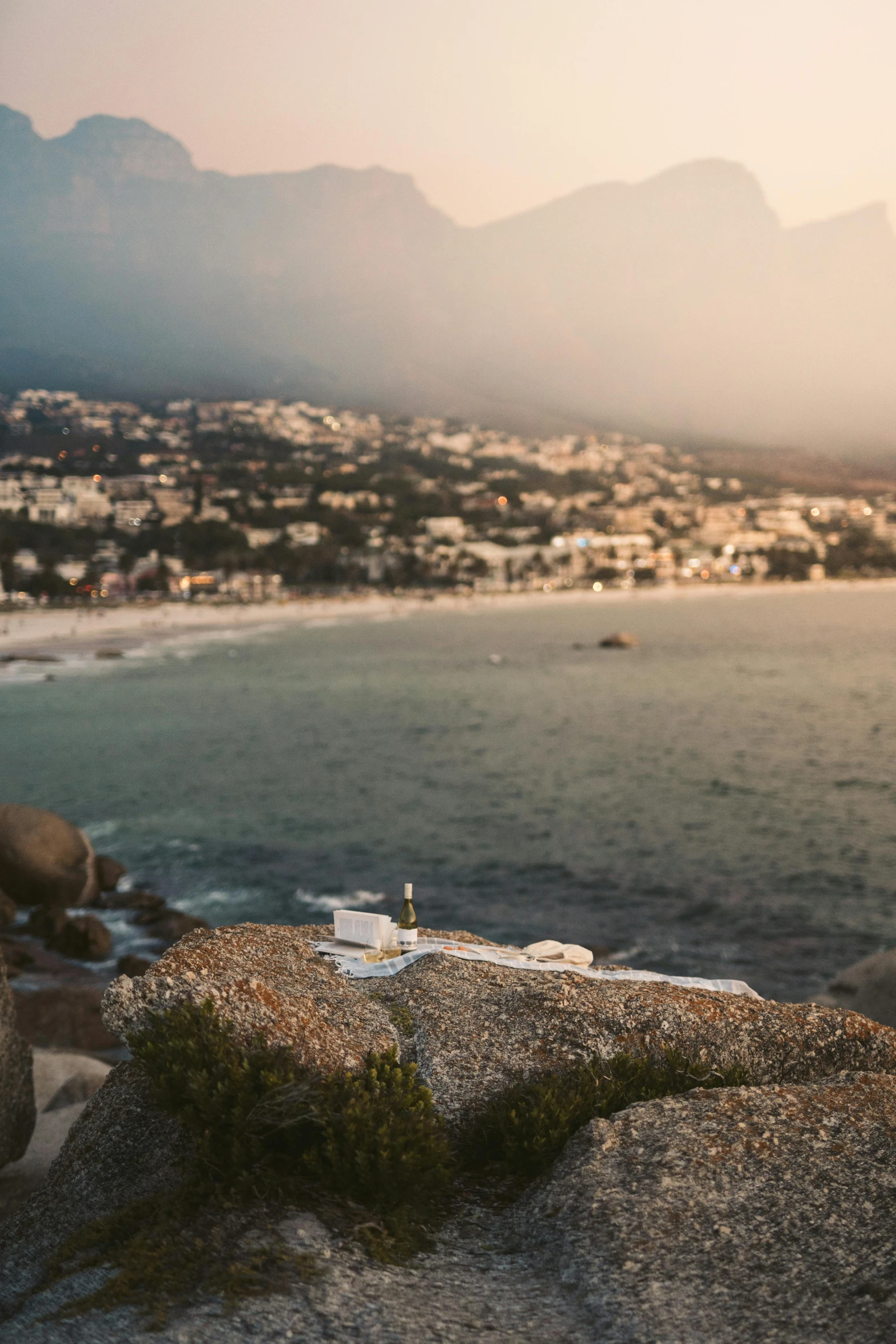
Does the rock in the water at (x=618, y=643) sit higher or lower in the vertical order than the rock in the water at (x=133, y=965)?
lower

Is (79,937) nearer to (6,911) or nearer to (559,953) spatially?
(6,911)

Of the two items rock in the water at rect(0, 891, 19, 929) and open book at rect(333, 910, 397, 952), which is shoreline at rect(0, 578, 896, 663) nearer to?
rock in the water at rect(0, 891, 19, 929)

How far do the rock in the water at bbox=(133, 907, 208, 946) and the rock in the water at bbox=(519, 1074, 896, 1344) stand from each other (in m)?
14.2

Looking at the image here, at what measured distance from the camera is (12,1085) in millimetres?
8484

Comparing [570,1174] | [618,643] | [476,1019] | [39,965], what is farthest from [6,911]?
[618,643]

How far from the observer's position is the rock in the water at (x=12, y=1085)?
838 centimetres

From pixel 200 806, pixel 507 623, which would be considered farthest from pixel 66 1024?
pixel 507 623

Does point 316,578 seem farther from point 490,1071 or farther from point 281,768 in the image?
point 490,1071

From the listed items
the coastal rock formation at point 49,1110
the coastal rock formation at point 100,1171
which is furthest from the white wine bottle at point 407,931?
the coastal rock formation at point 49,1110

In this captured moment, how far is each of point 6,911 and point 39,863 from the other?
1161 mm

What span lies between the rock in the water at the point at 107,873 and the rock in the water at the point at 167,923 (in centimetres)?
230

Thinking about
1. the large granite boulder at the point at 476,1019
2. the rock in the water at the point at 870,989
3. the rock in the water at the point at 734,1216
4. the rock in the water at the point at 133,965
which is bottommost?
the rock in the water at the point at 133,965

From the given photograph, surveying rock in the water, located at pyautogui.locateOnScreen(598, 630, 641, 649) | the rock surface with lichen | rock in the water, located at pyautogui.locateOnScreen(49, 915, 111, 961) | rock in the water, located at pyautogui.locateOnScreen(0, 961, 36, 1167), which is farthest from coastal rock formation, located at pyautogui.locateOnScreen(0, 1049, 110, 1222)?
rock in the water, located at pyautogui.locateOnScreen(598, 630, 641, 649)

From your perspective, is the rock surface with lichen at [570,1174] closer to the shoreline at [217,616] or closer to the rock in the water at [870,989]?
the rock in the water at [870,989]
